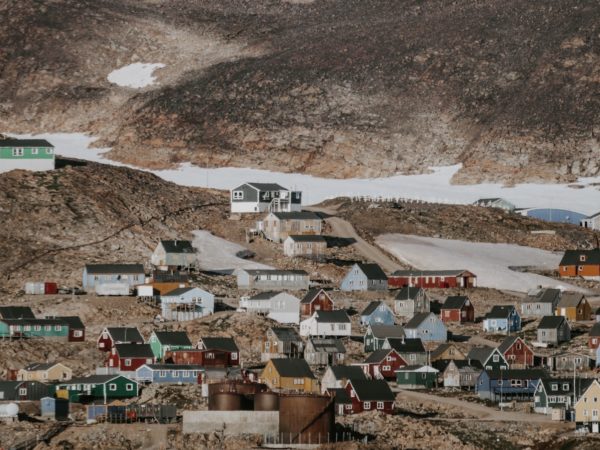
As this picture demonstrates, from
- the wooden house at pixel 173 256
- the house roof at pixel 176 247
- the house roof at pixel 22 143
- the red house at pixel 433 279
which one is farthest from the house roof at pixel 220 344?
the house roof at pixel 22 143

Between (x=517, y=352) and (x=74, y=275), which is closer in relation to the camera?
(x=517, y=352)

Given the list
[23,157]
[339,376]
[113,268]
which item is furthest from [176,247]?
[339,376]

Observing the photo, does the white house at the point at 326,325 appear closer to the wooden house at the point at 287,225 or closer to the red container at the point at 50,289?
the red container at the point at 50,289

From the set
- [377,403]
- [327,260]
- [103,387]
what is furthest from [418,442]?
[327,260]

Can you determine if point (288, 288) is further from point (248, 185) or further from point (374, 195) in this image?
point (374, 195)

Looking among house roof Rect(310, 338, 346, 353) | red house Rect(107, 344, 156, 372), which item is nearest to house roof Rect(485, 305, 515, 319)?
house roof Rect(310, 338, 346, 353)

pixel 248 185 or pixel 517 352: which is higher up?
pixel 248 185

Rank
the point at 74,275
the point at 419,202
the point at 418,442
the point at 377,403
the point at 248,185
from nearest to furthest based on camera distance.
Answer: the point at 418,442, the point at 377,403, the point at 74,275, the point at 248,185, the point at 419,202
